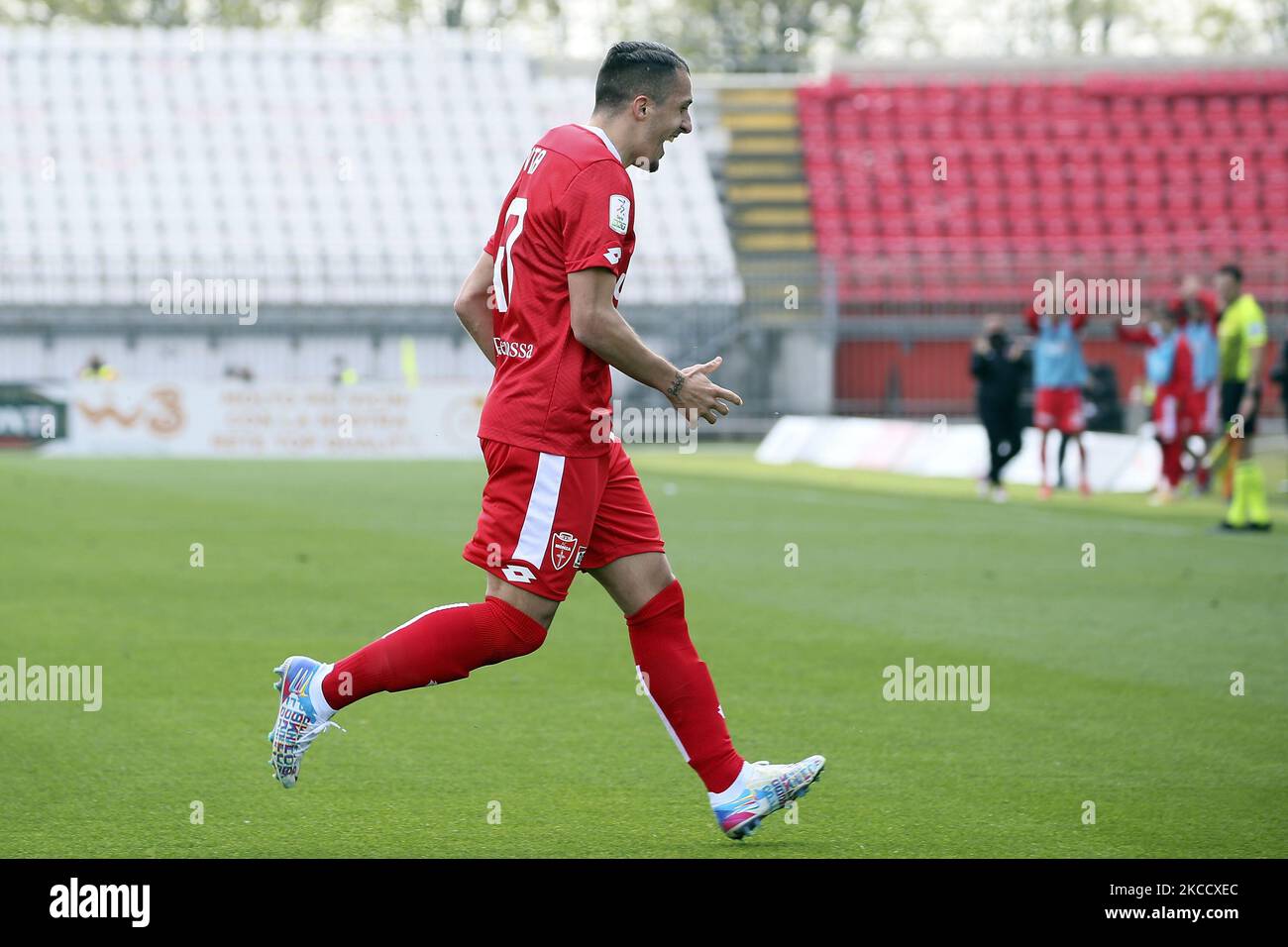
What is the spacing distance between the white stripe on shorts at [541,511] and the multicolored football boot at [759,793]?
2.89 ft

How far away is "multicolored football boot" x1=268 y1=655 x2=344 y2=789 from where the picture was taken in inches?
207

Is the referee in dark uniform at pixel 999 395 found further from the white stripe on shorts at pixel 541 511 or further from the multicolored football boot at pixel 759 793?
the white stripe on shorts at pixel 541 511

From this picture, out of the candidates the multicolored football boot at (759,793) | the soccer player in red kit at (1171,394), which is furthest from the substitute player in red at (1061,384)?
the multicolored football boot at (759,793)

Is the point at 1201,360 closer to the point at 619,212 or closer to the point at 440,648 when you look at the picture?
the point at 619,212

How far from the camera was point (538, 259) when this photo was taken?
201 inches

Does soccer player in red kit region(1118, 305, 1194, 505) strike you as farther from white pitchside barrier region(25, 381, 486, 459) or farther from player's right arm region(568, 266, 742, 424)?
player's right arm region(568, 266, 742, 424)

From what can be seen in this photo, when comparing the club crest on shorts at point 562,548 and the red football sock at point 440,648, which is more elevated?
the club crest on shorts at point 562,548

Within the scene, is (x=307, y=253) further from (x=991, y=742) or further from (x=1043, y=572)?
(x=991, y=742)

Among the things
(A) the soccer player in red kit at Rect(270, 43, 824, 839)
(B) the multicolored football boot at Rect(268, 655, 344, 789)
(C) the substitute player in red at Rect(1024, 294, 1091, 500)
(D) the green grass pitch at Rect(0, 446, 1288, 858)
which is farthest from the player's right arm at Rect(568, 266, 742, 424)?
(C) the substitute player in red at Rect(1024, 294, 1091, 500)

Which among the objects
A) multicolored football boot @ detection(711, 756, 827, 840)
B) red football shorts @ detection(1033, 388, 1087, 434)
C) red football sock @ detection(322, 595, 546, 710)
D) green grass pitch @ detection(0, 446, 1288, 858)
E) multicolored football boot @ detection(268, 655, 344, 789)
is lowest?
red football shorts @ detection(1033, 388, 1087, 434)

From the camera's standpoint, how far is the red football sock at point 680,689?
533cm

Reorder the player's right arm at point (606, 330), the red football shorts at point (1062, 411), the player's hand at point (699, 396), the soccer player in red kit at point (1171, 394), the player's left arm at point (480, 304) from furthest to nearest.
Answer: the red football shorts at point (1062, 411), the soccer player in red kit at point (1171, 394), the player's left arm at point (480, 304), the player's hand at point (699, 396), the player's right arm at point (606, 330)
